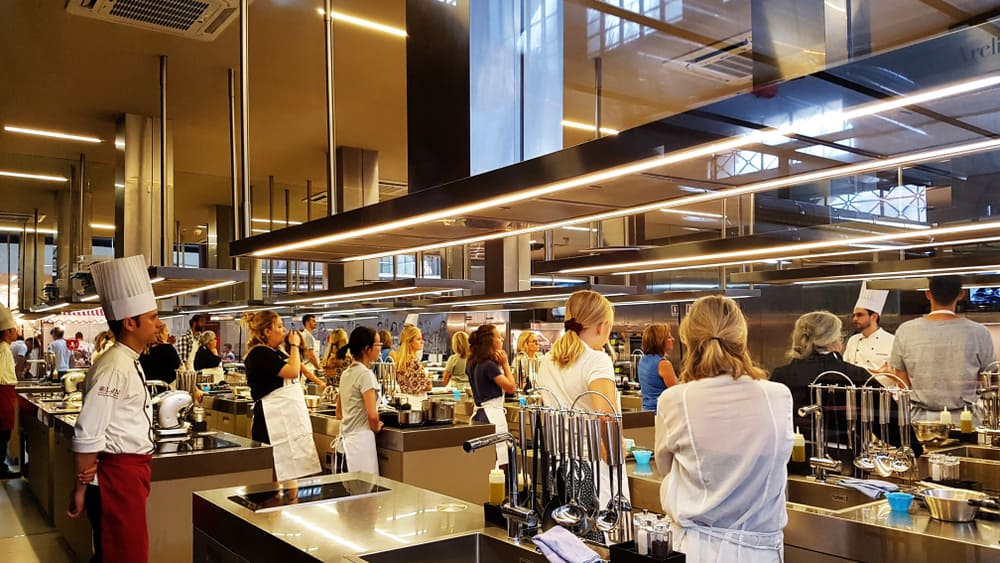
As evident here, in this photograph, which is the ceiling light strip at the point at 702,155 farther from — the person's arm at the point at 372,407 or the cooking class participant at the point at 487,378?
the cooking class participant at the point at 487,378

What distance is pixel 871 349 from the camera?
5988 millimetres

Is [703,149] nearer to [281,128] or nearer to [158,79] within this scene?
[158,79]

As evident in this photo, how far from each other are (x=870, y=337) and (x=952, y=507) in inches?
139

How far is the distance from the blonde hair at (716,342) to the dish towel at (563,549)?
840 millimetres

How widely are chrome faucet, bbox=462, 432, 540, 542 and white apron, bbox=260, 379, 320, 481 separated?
10.6ft

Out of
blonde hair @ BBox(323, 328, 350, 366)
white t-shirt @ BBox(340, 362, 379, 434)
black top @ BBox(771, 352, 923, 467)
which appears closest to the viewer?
black top @ BBox(771, 352, 923, 467)

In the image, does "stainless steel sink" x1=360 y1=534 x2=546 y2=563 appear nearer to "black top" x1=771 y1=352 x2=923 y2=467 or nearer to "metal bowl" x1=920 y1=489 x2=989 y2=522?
"metal bowl" x1=920 y1=489 x2=989 y2=522

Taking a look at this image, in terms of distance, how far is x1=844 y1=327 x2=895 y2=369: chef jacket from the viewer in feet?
19.1

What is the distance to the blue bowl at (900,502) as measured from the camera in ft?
9.26

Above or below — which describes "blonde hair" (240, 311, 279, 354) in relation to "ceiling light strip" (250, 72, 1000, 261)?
below

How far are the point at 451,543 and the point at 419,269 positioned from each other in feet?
18.4

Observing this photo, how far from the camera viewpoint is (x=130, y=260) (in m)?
3.87

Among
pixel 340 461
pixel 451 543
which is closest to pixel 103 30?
pixel 340 461

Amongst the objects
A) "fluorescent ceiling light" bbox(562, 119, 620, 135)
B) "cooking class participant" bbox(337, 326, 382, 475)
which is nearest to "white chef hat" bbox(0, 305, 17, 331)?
"cooking class participant" bbox(337, 326, 382, 475)
